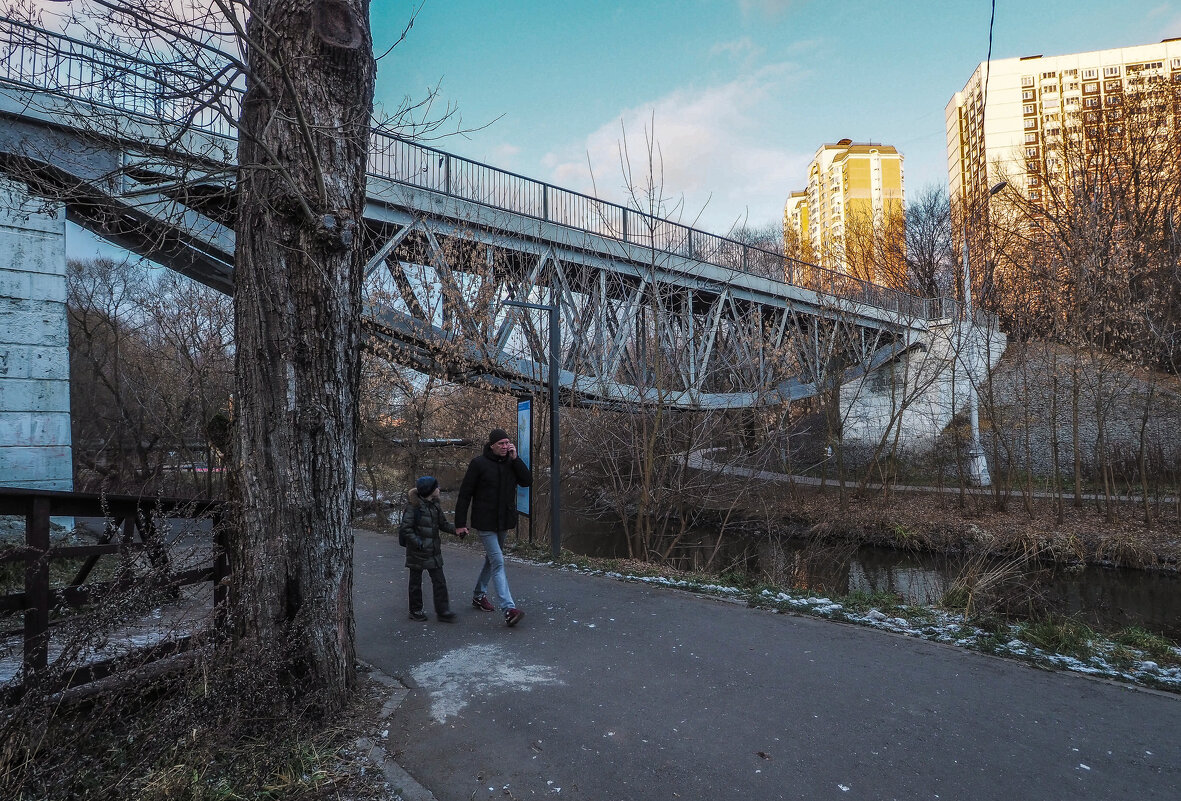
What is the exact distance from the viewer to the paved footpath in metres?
3.36

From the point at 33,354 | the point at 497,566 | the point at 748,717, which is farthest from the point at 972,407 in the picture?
the point at 33,354

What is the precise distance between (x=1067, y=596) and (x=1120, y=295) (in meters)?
7.61

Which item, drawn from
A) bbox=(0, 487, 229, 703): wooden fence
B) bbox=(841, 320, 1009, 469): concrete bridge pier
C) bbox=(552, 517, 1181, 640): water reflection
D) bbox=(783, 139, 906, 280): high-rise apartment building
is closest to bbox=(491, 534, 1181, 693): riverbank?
bbox=(552, 517, 1181, 640): water reflection

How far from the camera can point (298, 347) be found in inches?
158

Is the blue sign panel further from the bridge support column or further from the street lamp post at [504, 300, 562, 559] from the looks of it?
the bridge support column

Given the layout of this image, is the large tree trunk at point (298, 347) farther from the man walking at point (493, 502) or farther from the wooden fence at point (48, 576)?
the man walking at point (493, 502)

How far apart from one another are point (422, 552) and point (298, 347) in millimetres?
2980

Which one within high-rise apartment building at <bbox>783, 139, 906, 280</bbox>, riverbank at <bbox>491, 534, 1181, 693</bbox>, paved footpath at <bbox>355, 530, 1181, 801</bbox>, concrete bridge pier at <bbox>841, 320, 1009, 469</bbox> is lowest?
riverbank at <bbox>491, 534, 1181, 693</bbox>

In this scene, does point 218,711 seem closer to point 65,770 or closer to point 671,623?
point 65,770

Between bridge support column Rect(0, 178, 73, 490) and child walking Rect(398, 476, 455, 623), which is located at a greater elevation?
bridge support column Rect(0, 178, 73, 490)

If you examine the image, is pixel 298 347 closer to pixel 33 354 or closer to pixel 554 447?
pixel 554 447

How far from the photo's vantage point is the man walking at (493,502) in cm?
636

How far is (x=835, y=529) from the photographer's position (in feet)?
61.2

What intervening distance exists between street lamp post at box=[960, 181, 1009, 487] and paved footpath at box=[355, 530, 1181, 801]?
13.6 metres
